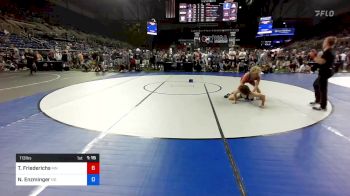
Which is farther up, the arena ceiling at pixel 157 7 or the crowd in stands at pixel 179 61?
the arena ceiling at pixel 157 7

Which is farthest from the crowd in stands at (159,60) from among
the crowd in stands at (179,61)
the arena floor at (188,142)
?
the arena floor at (188,142)

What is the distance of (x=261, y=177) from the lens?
2.58 meters

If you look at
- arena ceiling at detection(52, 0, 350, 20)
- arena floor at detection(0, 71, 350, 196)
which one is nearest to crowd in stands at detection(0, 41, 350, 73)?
arena ceiling at detection(52, 0, 350, 20)

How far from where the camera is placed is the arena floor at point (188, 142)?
8.00 feet

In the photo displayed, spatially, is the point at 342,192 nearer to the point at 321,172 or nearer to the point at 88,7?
the point at 321,172

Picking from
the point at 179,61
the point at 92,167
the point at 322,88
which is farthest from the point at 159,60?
the point at 92,167

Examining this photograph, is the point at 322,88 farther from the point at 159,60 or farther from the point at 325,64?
the point at 159,60

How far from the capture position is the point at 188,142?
11.5ft

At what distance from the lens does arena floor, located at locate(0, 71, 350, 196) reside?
244 cm
